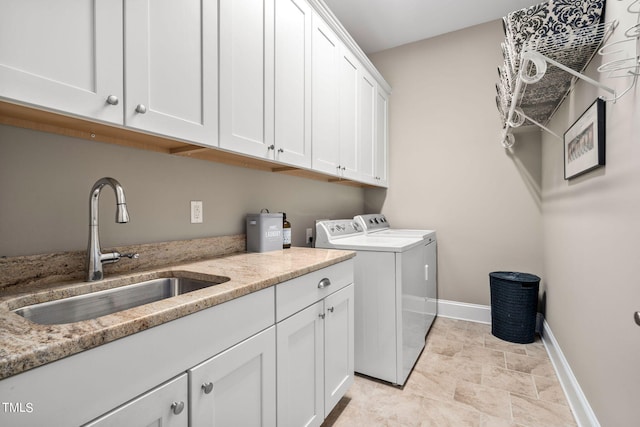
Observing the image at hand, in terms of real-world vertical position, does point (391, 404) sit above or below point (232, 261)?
below

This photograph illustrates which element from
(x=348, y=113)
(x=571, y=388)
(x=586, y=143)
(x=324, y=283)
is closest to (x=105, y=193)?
(x=324, y=283)

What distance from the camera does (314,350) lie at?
141 cm

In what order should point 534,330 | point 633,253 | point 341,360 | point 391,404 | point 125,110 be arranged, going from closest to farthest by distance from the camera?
point 125,110, point 633,253, point 341,360, point 391,404, point 534,330

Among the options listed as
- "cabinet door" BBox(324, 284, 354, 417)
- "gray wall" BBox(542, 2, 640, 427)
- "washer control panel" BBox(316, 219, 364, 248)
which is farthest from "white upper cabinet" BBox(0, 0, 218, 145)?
"gray wall" BBox(542, 2, 640, 427)

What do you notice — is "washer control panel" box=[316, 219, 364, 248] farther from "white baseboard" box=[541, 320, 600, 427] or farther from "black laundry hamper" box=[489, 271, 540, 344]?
"white baseboard" box=[541, 320, 600, 427]

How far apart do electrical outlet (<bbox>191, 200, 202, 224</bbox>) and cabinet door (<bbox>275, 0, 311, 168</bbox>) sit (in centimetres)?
48

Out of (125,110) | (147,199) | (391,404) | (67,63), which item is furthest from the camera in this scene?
(391,404)

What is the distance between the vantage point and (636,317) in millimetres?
909

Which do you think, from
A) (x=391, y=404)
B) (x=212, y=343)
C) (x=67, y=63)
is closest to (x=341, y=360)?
(x=391, y=404)

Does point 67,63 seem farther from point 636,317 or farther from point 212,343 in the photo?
point 636,317

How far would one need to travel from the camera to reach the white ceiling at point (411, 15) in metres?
2.65

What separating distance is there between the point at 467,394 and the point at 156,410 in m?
1.86

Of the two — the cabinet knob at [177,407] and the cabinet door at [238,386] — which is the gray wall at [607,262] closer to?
the cabinet door at [238,386]

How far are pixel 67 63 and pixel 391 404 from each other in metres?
2.14
